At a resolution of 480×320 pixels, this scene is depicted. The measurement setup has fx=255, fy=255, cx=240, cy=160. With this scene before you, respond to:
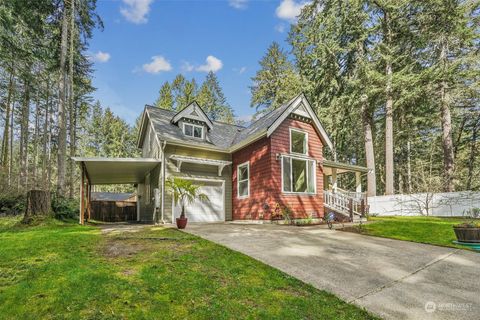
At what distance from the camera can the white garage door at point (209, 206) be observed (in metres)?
12.5

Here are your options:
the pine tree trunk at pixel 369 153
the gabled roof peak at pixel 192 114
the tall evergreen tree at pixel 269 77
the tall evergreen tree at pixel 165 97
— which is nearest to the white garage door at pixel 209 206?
the gabled roof peak at pixel 192 114

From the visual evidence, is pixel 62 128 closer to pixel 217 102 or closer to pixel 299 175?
pixel 299 175

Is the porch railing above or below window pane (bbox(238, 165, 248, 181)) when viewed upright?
below

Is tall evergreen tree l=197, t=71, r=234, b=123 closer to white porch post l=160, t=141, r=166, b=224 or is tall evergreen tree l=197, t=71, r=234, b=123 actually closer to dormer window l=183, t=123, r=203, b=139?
dormer window l=183, t=123, r=203, b=139

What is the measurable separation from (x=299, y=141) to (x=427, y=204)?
32.8 ft

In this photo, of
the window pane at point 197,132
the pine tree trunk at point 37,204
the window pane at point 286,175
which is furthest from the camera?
the window pane at point 197,132

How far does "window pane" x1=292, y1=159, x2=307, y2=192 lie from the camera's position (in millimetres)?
11909

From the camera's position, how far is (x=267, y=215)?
10.9 m

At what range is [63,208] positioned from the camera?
37.3ft

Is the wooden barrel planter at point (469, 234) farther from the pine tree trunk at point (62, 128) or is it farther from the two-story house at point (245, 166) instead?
the pine tree trunk at point (62, 128)

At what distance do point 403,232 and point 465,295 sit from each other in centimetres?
550

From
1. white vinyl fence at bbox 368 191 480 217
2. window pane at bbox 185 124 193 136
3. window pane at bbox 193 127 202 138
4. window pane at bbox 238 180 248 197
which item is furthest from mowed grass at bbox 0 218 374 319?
white vinyl fence at bbox 368 191 480 217

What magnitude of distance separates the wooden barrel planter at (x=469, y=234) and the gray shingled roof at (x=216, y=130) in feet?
24.4

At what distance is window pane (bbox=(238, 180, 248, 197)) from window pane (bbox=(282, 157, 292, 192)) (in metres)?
2.06
